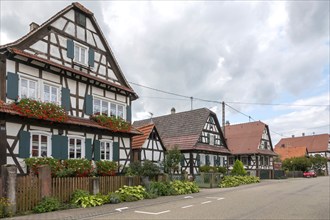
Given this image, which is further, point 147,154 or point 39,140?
point 147,154

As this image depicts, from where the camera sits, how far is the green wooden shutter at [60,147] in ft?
61.3

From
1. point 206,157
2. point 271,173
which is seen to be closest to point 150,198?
point 206,157

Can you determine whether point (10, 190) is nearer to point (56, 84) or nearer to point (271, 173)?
point (56, 84)

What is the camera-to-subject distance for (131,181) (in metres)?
20.8

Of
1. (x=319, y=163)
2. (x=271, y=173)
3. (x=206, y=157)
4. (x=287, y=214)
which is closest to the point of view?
(x=287, y=214)

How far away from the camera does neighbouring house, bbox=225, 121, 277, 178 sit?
52.6m

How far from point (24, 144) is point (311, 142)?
272 feet

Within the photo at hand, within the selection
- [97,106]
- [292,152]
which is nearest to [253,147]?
[292,152]

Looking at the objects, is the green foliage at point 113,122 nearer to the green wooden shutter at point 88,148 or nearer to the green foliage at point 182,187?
the green wooden shutter at point 88,148

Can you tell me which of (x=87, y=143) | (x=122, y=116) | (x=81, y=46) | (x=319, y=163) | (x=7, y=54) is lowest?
(x=319, y=163)

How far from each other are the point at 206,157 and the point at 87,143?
67.5 ft

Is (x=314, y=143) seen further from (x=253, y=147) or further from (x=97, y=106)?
(x=97, y=106)

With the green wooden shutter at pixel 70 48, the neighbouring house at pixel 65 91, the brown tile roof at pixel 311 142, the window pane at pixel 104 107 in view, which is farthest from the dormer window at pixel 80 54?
the brown tile roof at pixel 311 142

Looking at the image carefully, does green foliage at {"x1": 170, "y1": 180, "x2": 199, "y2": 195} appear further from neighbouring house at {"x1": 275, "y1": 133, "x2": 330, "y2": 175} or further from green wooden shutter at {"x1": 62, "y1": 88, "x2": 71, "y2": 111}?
neighbouring house at {"x1": 275, "y1": 133, "x2": 330, "y2": 175}
